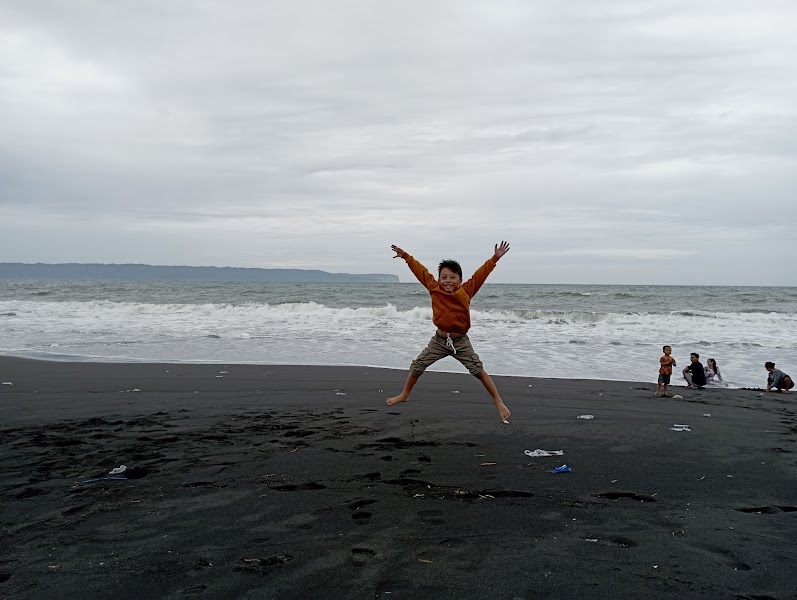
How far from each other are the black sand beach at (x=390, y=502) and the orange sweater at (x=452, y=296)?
3.89 ft

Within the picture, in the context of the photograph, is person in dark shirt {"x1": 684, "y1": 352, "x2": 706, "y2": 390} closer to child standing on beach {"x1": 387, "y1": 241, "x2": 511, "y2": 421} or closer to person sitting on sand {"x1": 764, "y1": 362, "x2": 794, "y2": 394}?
person sitting on sand {"x1": 764, "y1": 362, "x2": 794, "y2": 394}

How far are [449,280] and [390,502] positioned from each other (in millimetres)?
2620

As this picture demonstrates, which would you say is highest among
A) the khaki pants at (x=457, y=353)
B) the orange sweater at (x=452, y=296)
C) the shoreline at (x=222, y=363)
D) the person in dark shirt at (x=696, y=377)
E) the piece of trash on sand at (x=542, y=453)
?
the orange sweater at (x=452, y=296)

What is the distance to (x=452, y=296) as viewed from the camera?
20.5 ft

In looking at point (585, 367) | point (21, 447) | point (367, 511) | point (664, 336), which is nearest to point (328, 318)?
point (664, 336)

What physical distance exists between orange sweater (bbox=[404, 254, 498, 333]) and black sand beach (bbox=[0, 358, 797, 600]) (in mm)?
1185

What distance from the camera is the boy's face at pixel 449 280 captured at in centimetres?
618

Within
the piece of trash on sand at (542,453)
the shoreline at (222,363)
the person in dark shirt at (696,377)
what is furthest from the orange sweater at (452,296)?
the person in dark shirt at (696,377)

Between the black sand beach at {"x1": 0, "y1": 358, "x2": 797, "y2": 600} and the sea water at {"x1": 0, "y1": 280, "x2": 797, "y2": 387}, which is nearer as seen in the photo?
the black sand beach at {"x1": 0, "y1": 358, "x2": 797, "y2": 600}

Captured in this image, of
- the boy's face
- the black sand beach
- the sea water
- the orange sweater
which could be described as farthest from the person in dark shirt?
the boy's face

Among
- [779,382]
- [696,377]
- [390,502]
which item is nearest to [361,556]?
[390,502]

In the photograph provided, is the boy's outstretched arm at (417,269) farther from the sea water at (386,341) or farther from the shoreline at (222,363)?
the sea water at (386,341)

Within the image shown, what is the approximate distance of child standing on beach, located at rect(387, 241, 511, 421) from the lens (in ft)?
20.4

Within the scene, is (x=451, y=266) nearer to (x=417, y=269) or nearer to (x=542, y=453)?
(x=417, y=269)
